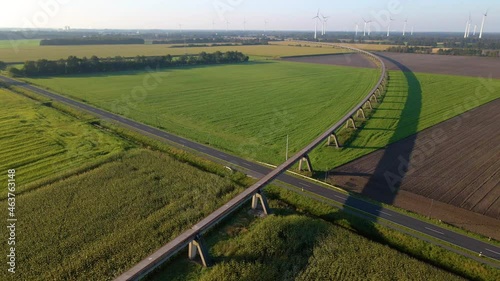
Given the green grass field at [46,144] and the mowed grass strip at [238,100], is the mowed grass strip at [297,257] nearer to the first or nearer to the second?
the mowed grass strip at [238,100]

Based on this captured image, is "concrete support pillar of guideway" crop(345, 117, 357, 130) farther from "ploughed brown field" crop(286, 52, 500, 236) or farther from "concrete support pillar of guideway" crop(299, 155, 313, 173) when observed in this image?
"concrete support pillar of guideway" crop(299, 155, 313, 173)

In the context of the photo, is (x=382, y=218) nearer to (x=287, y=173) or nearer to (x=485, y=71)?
(x=287, y=173)

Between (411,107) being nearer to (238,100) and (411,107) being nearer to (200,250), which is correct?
(238,100)

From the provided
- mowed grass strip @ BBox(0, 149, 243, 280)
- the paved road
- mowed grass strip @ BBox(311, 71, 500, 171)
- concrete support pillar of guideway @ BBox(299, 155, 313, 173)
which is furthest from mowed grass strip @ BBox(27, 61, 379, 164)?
mowed grass strip @ BBox(0, 149, 243, 280)

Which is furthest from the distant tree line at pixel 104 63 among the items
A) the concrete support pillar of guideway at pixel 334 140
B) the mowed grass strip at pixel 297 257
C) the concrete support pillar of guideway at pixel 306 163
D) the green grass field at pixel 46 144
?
the mowed grass strip at pixel 297 257

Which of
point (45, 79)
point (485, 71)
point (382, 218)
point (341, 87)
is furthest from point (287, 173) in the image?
point (485, 71)
